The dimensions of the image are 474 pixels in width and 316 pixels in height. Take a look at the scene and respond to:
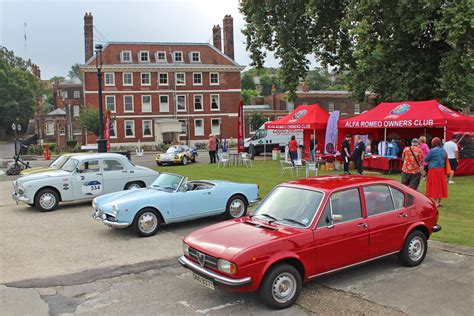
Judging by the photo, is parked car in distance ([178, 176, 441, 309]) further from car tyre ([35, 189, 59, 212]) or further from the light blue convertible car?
car tyre ([35, 189, 59, 212])

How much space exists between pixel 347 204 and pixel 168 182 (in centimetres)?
489

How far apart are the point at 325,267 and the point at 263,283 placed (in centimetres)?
97

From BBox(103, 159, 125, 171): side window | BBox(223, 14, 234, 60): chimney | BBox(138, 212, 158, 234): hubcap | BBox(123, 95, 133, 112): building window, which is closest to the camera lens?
BBox(138, 212, 158, 234): hubcap

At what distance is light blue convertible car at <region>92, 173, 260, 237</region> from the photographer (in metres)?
8.92

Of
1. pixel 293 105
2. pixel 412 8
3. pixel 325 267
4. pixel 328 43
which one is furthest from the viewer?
pixel 293 105

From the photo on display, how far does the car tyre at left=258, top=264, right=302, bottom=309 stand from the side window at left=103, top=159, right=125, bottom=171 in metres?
9.10

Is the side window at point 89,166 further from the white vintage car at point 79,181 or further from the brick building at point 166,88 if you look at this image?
the brick building at point 166,88

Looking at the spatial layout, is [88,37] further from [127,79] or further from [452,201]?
[452,201]

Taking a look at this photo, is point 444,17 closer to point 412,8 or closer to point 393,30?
point 412,8

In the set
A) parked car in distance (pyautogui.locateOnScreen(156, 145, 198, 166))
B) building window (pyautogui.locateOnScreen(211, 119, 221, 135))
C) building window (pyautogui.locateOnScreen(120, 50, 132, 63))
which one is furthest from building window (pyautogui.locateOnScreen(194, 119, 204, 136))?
parked car in distance (pyautogui.locateOnScreen(156, 145, 198, 166))

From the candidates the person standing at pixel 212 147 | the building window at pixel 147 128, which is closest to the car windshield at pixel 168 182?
the person standing at pixel 212 147

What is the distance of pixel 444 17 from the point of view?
701 inches

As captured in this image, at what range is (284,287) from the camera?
5.29 metres

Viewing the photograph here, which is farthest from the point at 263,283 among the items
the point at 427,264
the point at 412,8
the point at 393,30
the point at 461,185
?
the point at 393,30
